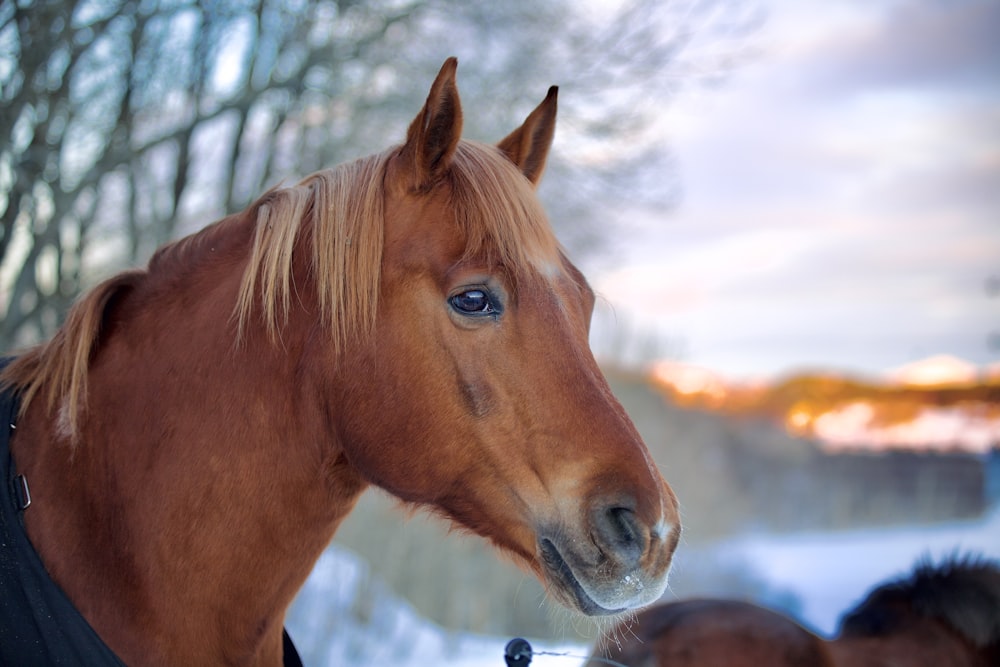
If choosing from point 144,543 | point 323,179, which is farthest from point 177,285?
point 144,543

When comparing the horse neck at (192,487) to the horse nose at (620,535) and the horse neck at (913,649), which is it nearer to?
the horse nose at (620,535)

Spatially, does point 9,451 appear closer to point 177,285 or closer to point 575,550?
point 177,285

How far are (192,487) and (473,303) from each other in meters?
0.79

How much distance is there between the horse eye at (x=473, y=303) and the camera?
1.69 m

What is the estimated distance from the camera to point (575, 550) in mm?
1544

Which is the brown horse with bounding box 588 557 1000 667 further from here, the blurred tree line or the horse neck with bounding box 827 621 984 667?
the blurred tree line

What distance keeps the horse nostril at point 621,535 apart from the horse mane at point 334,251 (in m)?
0.59

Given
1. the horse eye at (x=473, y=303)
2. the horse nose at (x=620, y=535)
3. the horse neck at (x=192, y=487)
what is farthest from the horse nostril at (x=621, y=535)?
the horse neck at (x=192, y=487)

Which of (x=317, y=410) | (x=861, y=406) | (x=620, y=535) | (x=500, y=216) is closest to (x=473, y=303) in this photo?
(x=500, y=216)

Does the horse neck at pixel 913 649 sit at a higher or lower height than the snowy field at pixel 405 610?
higher

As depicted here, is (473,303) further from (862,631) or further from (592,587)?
(862,631)

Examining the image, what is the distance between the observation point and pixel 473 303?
66.8 inches

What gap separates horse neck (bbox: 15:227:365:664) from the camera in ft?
5.48

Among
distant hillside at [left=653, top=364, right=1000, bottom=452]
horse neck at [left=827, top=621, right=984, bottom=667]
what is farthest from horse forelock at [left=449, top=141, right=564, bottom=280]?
distant hillside at [left=653, top=364, right=1000, bottom=452]
